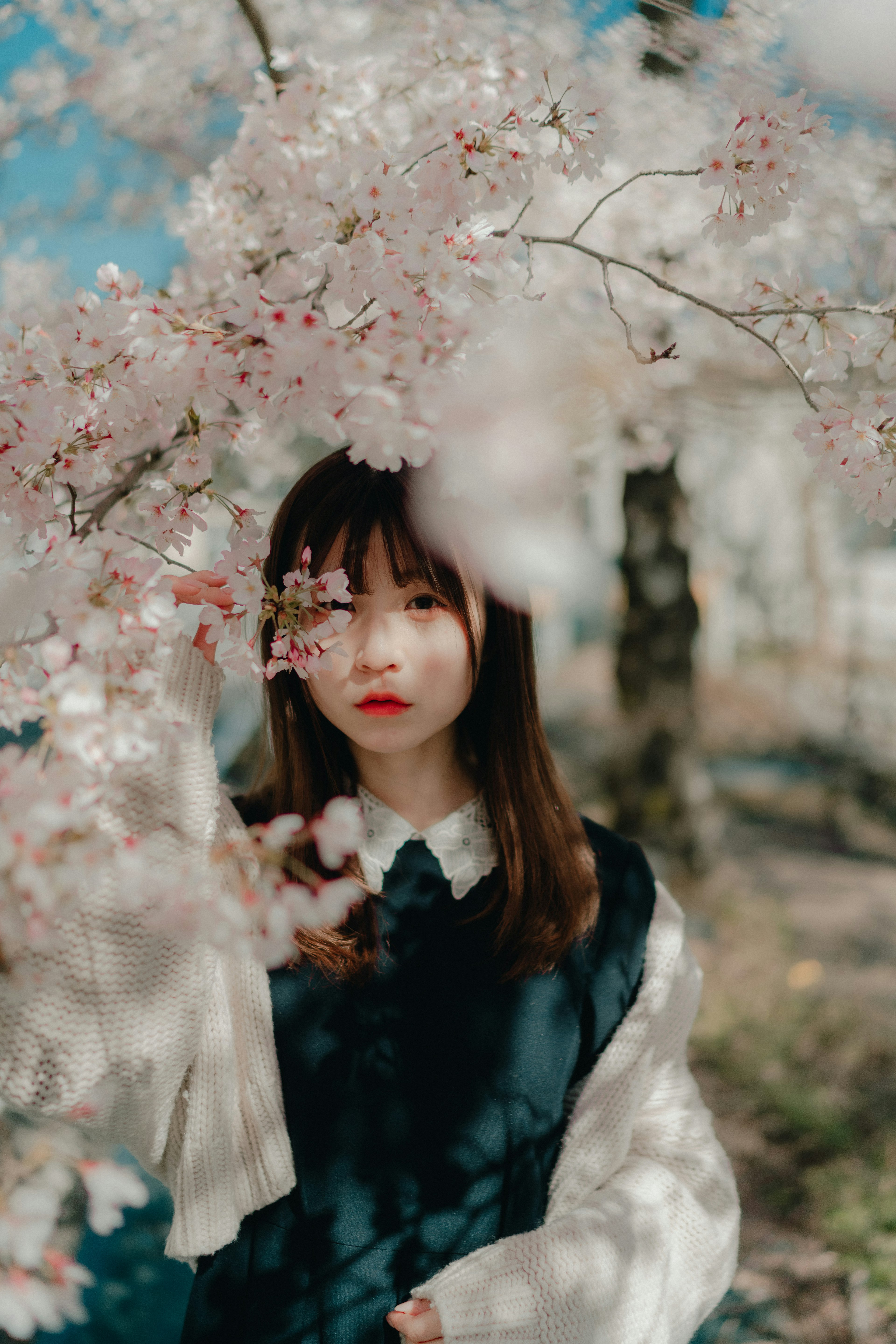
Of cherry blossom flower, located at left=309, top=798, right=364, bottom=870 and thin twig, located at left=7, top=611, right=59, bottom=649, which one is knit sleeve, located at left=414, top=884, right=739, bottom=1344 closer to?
cherry blossom flower, located at left=309, top=798, right=364, bottom=870

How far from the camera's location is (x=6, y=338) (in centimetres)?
105

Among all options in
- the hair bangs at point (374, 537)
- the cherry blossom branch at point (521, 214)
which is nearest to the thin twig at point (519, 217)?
the cherry blossom branch at point (521, 214)

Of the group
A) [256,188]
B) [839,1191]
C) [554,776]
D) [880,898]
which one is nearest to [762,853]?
[880,898]

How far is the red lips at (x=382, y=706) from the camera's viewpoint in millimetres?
1178

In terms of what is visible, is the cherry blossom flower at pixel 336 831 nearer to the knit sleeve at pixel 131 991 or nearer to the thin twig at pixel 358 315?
the knit sleeve at pixel 131 991

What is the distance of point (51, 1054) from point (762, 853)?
5569 millimetres

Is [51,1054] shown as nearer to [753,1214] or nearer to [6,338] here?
[6,338]

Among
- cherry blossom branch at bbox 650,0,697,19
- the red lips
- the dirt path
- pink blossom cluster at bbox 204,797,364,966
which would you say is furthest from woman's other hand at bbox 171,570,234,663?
the dirt path

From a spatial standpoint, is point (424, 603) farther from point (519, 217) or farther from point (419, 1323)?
point (419, 1323)

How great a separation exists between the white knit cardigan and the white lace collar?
0.21m

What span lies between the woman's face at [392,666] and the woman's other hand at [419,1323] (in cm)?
73

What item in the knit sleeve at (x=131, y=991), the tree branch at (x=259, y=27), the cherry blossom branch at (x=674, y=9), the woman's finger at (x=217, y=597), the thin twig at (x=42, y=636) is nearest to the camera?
the thin twig at (x=42, y=636)

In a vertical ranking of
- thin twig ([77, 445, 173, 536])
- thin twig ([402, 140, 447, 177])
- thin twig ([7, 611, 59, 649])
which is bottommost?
thin twig ([7, 611, 59, 649])

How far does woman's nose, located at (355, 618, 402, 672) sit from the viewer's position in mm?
1142
